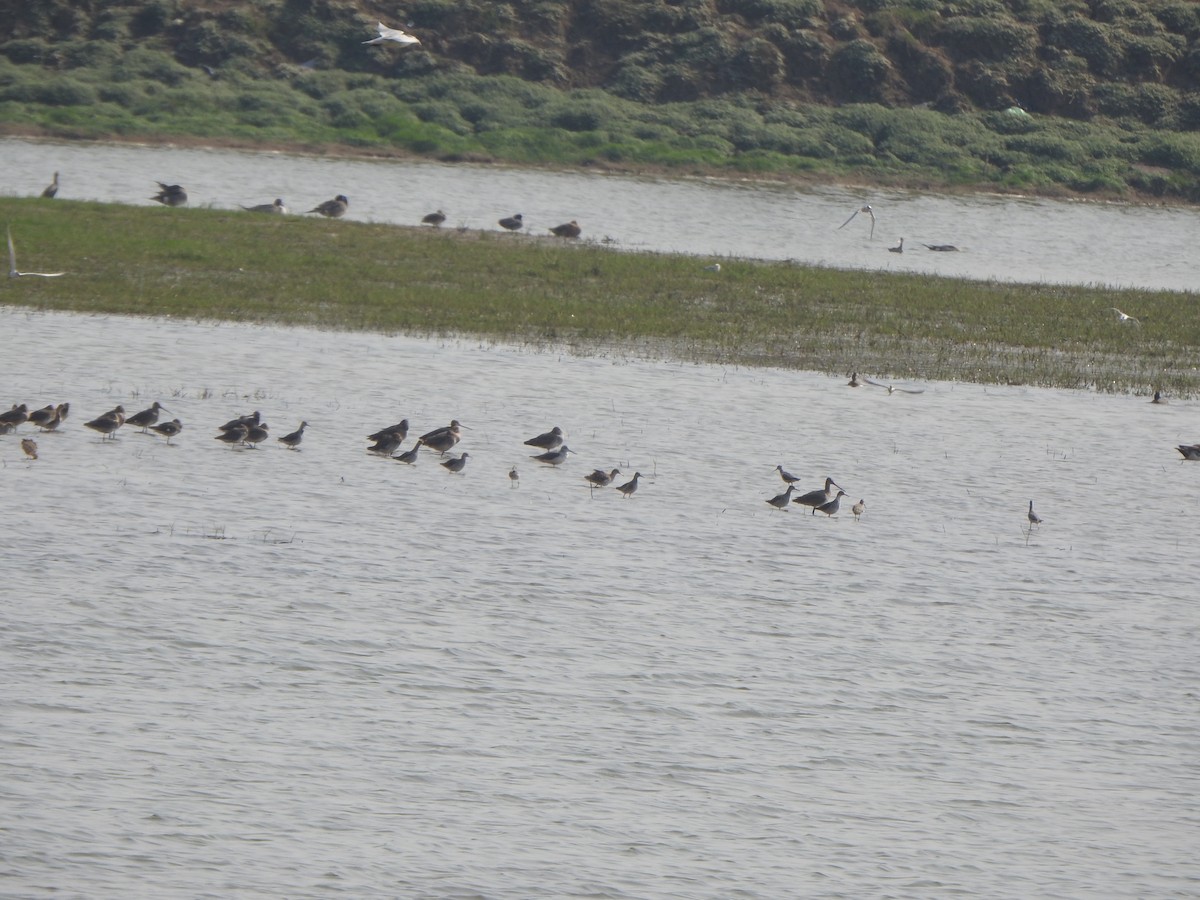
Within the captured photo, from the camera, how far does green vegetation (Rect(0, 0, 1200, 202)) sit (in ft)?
179

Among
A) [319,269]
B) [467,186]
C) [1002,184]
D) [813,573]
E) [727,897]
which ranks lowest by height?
[727,897]

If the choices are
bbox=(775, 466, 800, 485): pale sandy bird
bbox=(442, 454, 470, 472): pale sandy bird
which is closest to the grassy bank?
bbox=(775, 466, 800, 485): pale sandy bird

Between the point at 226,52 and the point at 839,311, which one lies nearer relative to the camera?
the point at 839,311

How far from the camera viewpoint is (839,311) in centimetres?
2795

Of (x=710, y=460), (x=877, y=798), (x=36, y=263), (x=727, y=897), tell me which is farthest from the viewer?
(x=36, y=263)

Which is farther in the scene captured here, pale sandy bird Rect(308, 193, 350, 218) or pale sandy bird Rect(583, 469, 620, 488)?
pale sandy bird Rect(308, 193, 350, 218)

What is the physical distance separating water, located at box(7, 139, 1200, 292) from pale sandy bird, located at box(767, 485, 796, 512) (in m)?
16.2

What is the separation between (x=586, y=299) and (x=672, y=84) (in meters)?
37.9

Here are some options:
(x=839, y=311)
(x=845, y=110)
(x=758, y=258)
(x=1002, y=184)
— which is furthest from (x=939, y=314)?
(x=845, y=110)

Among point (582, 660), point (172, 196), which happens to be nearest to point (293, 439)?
point (582, 660)

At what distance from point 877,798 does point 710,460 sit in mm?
8728

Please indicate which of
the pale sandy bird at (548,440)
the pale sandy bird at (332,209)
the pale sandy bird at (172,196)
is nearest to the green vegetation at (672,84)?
the pale sandy bird at (172,196)

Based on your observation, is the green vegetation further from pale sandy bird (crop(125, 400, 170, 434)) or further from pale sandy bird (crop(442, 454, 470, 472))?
pale sandy bird (crop(442, 454, 470, 472))

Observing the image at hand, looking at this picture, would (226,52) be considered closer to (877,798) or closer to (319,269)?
(319,269)
